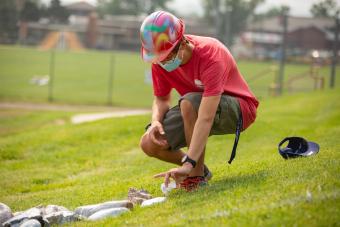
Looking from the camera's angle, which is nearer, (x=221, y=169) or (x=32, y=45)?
(x=221, y=169)

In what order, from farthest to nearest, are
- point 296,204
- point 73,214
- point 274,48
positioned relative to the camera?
1. point 274,48
2. point 73,214
3. point 296,204

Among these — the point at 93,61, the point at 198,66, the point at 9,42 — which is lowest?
the point at 93,61

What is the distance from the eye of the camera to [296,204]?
4.59 meters

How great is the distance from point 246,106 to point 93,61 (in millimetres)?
43153

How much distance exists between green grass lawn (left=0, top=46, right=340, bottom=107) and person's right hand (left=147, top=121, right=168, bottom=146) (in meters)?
22.7

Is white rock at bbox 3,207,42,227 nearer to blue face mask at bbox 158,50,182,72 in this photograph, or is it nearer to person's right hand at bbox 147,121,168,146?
person's right hand at bbox 147,121,168,146

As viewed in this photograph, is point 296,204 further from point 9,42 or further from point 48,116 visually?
point 9,42

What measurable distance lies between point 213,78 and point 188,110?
0.37 meters

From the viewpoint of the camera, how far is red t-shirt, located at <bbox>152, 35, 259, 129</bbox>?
5.63m

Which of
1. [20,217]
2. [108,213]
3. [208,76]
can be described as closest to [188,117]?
[208,76]

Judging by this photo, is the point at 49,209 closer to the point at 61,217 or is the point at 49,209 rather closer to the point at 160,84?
the point at 61,217

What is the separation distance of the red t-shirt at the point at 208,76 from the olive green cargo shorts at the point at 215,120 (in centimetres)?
9

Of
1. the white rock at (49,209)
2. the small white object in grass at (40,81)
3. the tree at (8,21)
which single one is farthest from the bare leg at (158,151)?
the small white object in grass at (40,81)

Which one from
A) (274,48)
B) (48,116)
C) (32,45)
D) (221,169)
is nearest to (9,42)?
(32,45)
